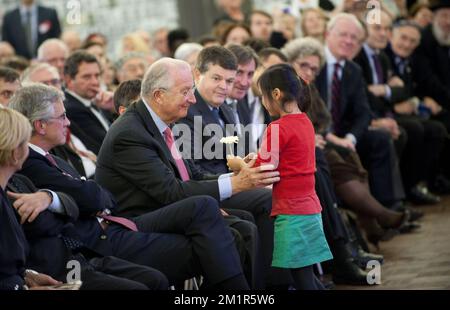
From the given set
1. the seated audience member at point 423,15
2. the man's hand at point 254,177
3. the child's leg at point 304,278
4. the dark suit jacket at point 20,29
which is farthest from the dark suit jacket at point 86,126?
the seated audience member at point 423,15

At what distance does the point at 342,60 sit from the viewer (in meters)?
8.84

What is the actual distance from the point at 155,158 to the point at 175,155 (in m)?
0.37

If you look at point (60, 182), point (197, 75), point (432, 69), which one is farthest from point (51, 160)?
point (432, 69)

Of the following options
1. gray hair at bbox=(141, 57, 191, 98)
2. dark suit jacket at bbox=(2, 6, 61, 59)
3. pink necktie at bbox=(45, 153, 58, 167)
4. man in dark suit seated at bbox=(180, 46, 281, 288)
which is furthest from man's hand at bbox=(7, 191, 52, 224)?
dark suit jacket at bbox=(2, 6, 61, 59)

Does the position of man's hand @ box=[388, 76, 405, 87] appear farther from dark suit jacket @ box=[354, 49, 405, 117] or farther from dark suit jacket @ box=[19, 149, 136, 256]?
dark suit jacket @ box=[19, 149, 136, 256]

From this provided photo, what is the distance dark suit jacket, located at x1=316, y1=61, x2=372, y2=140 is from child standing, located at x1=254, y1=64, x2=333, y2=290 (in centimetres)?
317

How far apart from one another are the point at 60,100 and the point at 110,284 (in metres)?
1.08

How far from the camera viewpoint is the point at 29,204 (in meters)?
4.67

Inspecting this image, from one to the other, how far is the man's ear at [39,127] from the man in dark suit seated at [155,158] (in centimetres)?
48

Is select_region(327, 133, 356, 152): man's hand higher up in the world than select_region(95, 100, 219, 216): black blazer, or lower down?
lower down

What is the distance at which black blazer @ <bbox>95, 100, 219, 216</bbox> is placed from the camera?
5.46 metres

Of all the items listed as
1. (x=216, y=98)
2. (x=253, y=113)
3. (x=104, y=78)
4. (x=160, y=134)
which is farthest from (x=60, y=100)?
(x=104, y=78)

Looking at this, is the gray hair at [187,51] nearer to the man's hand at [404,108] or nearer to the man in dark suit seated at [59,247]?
the man's hand at [404,108]
